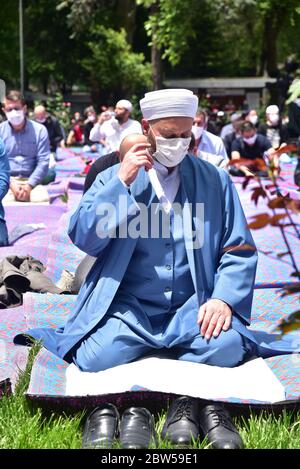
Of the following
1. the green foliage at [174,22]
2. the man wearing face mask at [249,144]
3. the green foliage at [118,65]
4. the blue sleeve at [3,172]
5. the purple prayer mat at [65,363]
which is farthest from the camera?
the green foliage at [118,65]

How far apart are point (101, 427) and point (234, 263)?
1.17 meters

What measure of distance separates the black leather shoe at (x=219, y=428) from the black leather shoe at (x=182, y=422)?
0.13ft

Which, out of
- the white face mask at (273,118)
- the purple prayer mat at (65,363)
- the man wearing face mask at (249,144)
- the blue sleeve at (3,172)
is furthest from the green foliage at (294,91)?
the white face mask at (273,118)

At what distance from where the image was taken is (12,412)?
13.8 ft

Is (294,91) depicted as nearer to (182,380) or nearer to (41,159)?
(182,380)

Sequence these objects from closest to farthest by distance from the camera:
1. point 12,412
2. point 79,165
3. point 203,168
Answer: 1. point 12,412
2. point 203,168
3. point 79,165

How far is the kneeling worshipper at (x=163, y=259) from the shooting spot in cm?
452

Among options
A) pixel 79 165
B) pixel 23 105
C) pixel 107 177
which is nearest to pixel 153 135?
pixel 107 177

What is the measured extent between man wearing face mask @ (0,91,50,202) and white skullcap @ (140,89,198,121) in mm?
7063

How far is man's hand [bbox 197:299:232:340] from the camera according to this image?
453 cm

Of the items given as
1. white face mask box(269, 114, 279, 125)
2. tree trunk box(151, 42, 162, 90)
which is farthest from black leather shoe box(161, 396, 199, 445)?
tree trunk box(151, 42, 162, 90)

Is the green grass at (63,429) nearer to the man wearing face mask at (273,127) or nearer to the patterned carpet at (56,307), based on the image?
the patterned carpet at (56,307)
